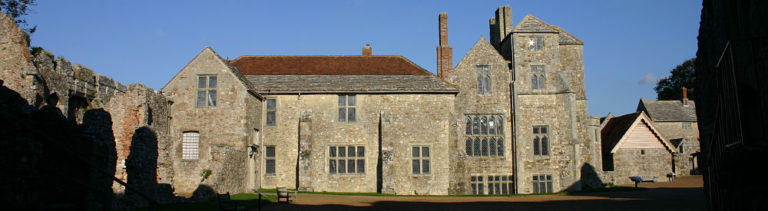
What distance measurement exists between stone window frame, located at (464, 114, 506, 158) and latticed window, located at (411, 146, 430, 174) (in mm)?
2529

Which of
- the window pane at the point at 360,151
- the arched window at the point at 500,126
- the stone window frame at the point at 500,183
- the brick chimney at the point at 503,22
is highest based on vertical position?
the brick chimney at the point at 503,22

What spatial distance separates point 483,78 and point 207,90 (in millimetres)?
14676

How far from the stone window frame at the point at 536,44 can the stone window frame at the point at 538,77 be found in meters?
0.92

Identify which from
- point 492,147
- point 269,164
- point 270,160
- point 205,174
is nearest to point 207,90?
point 270,160

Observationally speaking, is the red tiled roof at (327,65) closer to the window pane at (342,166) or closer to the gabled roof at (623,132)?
the window pane at (342,166)

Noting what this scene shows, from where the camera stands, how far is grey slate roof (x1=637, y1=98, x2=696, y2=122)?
5493 cm

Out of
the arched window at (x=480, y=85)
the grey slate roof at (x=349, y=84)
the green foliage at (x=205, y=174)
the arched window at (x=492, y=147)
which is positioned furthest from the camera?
the arched window at (x=480, y=85)

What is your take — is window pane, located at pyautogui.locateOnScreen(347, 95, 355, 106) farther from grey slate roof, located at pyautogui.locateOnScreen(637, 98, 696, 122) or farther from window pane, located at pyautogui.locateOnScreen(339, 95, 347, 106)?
grey slate roof, located at pyautogui.locateOnScreen(637, 98, 696, 122)

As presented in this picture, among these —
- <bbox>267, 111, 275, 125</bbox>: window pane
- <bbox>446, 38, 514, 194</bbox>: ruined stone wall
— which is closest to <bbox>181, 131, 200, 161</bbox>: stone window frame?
<bbox>267, 111, 275, 125</bbox>: window pane

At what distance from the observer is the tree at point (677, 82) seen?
69.8 meters

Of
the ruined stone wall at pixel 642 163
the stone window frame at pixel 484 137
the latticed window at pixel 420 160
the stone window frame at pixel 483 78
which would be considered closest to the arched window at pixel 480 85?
the stone window frame at pixel 483 78

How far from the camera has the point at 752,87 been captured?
11.5 m

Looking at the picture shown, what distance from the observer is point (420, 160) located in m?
30.5

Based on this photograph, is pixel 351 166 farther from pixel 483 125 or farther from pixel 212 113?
pixel 483 125
